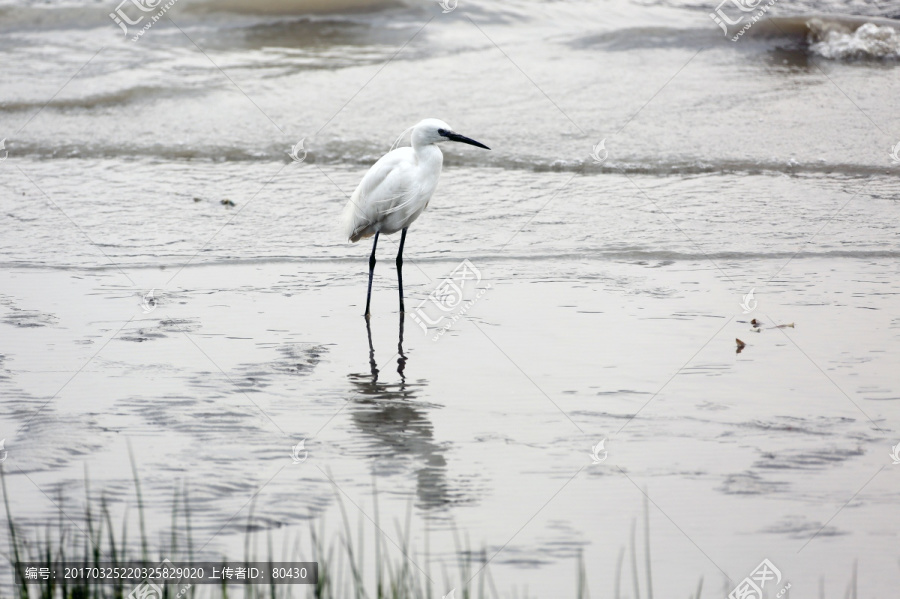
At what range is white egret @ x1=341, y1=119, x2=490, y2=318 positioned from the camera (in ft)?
19.5

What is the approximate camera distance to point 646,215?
764 centimetres

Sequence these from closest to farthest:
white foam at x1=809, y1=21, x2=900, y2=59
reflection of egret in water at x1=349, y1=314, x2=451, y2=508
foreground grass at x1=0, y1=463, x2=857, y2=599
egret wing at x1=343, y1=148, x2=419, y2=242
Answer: foreground grass at x1=0, y1=463, x2=857, y2=599 < reflection of egret in water at x1=349, y1=314, x2=451, y2=508 < egret wing at x1=343, y1=148, x2=419, y2=242 < white foam at x1=809, y1=21, x2=900, y2=59

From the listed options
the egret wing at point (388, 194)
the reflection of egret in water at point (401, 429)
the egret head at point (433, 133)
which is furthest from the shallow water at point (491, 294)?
the egret head at point (433, 133)

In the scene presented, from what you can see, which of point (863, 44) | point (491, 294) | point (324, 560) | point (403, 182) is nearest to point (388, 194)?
point (403, 182)

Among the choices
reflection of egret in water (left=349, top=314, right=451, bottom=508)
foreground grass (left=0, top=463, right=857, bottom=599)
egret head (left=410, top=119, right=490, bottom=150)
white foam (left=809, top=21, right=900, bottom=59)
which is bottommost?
reflection of egret in water (left=349, top=314, right=451, bottom=508)

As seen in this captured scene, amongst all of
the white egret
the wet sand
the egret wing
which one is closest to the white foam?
the wet sand

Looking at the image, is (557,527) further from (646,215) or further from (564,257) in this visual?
(646,215)

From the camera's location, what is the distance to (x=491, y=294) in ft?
19.8

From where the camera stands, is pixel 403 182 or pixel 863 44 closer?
pixel 403 182

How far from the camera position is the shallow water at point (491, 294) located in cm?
337

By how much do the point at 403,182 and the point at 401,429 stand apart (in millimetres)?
2339

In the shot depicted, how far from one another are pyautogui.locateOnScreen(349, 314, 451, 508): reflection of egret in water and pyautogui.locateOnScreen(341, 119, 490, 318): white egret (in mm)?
1312

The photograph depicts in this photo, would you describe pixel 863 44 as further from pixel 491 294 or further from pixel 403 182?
pixel 403 182

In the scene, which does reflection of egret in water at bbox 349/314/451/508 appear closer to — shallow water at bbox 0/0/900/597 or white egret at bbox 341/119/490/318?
shallow water at bbox 0/0/900/597
